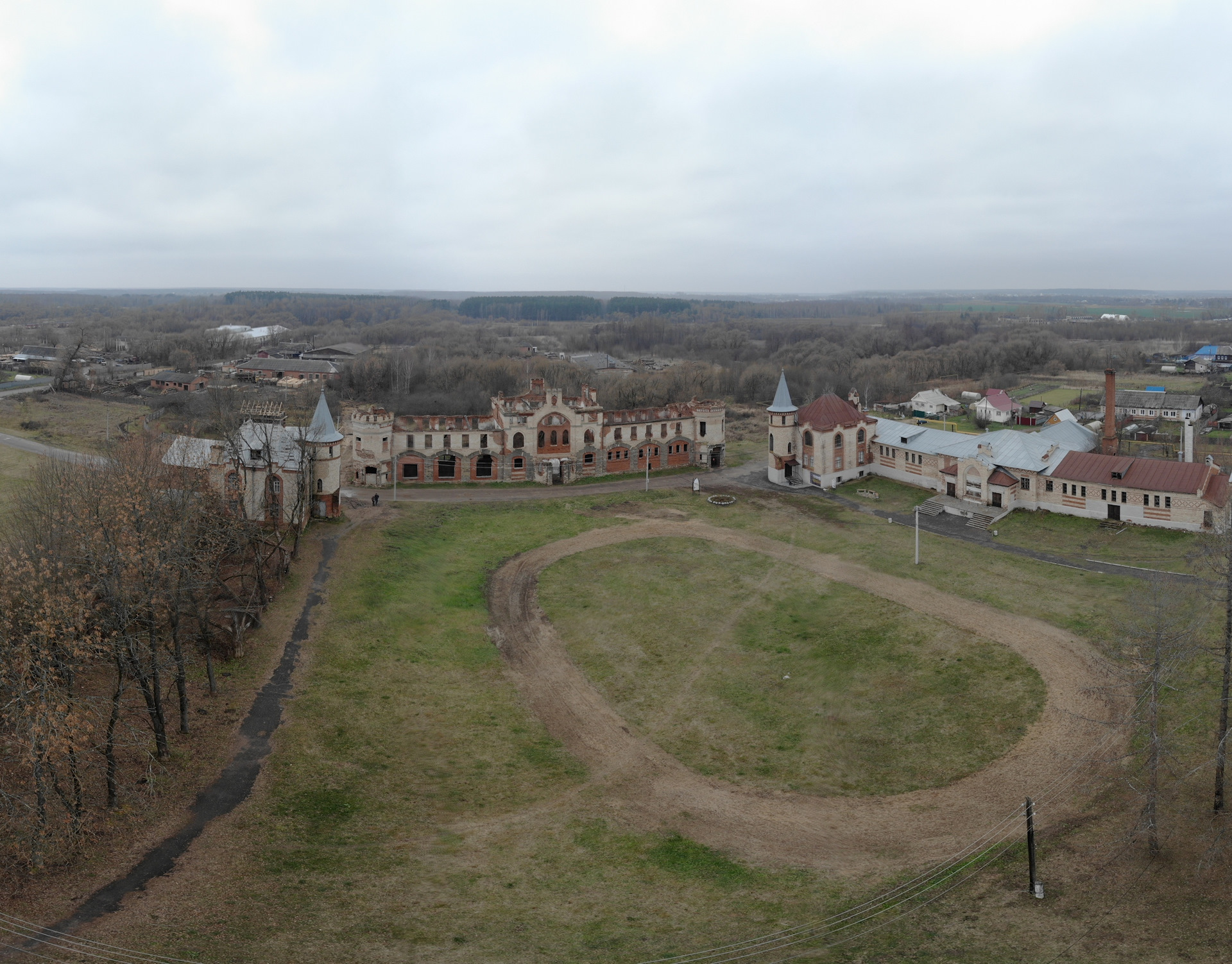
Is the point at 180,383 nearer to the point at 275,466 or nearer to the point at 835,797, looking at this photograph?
the point at 275,466

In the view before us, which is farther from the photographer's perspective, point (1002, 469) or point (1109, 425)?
point (1109, 425)

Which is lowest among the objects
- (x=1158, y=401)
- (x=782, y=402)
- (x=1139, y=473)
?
(x=1139, y=473)

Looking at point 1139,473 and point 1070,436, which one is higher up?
Result: point 1070,436

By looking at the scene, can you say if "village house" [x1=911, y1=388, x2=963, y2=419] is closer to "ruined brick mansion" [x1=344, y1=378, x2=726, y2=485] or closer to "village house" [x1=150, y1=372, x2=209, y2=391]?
"ruined brick mansion" [x1=344, y1=378, x2=726, y2=485]

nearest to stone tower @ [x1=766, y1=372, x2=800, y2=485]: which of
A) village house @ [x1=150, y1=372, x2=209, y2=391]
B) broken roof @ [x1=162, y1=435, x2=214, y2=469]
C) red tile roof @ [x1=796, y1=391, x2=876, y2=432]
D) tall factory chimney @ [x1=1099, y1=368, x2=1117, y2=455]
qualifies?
red tile roof @ [x1=796, y1=391, x2=876, y2=432]

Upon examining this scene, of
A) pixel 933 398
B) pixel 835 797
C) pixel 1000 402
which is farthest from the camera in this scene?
pixel 933 398

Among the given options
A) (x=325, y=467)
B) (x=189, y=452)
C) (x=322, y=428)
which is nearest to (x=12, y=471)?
(x=189, y=452)

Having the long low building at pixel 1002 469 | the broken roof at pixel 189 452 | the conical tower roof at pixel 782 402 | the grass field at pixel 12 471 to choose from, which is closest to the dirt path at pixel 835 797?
the long low building at pixel 1002 469
